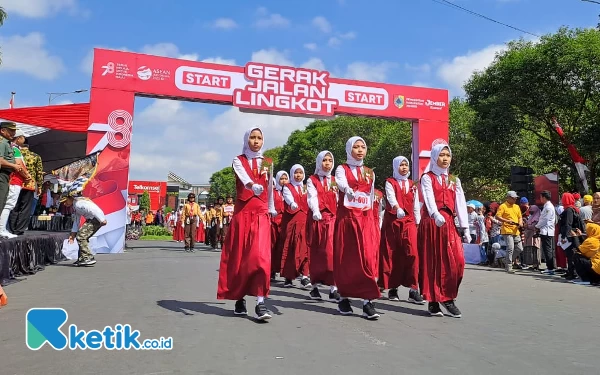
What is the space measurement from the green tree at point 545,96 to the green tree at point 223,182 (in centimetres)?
6863

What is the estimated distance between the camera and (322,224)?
23.9 feet

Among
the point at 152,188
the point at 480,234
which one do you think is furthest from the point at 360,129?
the point at 480,234

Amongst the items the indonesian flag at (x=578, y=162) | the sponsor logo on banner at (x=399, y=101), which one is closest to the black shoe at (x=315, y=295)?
the sponsor logo on banner at (x=399, y=101)

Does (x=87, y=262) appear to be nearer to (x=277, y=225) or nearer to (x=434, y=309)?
(x=277, y=225)

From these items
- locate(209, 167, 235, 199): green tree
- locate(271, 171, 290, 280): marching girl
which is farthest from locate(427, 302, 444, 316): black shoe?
locate(209, 167, 235, 199): green tree

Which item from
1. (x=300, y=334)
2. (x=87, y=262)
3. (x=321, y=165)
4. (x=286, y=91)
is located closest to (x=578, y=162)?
(x=286, y=91)

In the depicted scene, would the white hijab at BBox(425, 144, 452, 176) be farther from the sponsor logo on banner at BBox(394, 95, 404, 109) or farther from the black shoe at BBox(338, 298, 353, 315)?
the sponsor logo on banner at BBox(394, 95, 404, 109)

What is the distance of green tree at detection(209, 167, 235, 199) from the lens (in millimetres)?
93838

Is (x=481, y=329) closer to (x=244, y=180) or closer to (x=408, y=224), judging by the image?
(x=408, y=224)

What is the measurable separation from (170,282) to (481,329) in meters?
4.87

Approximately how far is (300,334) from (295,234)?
150 inches

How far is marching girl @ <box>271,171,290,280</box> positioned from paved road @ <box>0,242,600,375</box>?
875 mm

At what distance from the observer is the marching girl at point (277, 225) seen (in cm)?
862

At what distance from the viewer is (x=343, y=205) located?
594 centimetres
